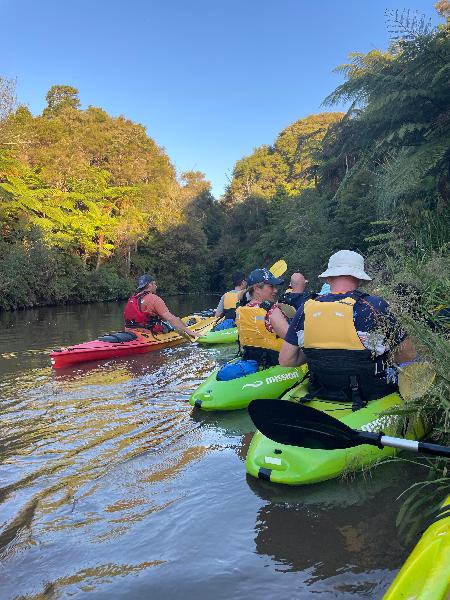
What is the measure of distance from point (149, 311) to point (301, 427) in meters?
6.17

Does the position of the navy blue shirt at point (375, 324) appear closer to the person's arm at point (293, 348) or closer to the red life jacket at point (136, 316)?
the person's arm at point (293, 348)

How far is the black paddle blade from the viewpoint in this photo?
A: 10.0 ft

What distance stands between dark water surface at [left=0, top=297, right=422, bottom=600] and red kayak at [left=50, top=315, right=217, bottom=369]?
2.54 meters

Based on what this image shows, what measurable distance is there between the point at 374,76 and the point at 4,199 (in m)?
17.9

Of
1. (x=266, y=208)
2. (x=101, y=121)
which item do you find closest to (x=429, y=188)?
(x=266, y=208)

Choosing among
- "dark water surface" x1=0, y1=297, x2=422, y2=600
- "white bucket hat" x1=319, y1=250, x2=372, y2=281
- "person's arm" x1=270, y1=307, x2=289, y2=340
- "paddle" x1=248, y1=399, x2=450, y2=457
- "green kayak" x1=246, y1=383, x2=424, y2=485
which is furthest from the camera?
"person's arm" x1=270, y1=307, x2=289, y2=340

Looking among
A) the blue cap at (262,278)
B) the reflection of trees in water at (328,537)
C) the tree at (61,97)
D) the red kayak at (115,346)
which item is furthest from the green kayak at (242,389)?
the tree at (61,97)

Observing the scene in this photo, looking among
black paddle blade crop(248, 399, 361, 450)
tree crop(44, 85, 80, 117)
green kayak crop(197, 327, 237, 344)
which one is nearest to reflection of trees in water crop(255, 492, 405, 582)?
black paddle blade crop(248, 399, 361, 450)

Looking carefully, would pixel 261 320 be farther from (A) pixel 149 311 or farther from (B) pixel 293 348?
(A) pixel 149 311

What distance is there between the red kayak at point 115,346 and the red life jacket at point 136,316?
0.54 feet

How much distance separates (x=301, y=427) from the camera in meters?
3.21

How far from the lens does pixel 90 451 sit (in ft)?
14.0

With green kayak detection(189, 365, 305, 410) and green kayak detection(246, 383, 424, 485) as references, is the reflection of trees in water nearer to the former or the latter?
green kayak detection(246, 383, 424, 485)

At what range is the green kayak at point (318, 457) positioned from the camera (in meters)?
3.33
